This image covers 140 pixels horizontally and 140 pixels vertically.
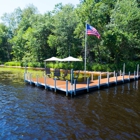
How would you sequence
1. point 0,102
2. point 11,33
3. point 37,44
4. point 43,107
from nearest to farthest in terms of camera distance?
1. point 43,107
2. point 0,102
3. point 37,44
4. point 11,33

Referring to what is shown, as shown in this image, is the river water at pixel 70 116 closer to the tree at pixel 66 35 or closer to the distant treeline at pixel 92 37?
the distant treeline at pixel 92 37

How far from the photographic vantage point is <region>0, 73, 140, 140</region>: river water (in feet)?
26.9

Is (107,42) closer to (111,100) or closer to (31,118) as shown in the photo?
(111,100)

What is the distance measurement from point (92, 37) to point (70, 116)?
19.9 m

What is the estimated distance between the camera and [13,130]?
28.4 ft

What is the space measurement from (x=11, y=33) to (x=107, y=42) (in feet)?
163

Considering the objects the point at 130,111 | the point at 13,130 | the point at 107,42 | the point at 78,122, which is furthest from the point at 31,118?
the point at 107,42

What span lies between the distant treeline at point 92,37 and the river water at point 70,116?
1417 cm

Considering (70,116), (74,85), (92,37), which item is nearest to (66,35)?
(92,37)

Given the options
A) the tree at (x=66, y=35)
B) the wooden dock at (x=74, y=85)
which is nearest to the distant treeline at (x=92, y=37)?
the tree at (x=66, y=35)

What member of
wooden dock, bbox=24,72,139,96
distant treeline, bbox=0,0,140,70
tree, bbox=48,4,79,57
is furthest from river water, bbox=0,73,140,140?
tree, bbox=48,4,79,57

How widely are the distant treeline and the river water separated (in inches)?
558

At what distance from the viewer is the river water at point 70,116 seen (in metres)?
8.21

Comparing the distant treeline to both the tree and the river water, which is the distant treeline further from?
the river water
